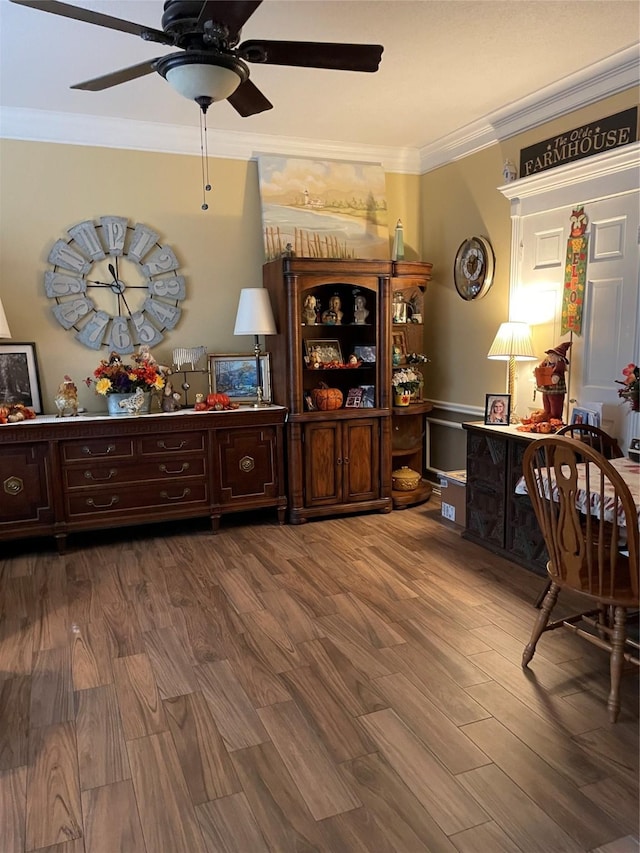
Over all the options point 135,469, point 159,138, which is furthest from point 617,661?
point 159,138

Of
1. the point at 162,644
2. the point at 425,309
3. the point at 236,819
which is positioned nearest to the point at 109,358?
the point at 162,644

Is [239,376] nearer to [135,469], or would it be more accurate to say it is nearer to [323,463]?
[323,463]

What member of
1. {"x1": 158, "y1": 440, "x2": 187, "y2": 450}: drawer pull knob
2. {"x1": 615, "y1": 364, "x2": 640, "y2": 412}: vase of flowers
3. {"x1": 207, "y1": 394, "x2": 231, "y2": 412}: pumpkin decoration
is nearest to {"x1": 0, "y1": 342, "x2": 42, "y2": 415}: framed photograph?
{"x1": 158, "y1": 440, "x2": 187, "y2": 450}: drawer pull knob

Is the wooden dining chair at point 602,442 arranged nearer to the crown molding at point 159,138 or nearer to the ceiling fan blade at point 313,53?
the ceiling fan blade at point 313,53

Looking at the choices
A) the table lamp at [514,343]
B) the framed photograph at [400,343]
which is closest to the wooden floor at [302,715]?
the table lamp at [514,343]

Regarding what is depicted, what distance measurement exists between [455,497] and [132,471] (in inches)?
86.1

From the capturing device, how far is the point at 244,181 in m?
4.56

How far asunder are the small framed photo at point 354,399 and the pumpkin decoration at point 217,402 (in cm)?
91

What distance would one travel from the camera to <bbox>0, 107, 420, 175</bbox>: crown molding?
3.99 m

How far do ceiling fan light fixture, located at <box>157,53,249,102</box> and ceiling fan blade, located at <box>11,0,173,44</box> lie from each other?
0.07 m

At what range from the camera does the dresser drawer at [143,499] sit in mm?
3912

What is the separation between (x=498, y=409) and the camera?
3.90m

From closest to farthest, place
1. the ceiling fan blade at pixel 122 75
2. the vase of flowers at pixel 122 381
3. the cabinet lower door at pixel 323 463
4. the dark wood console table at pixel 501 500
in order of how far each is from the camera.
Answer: the ceiling fan blade at pixel 122 75
the dark wood console table at pixel 501 500
the vase of flowers at pixel 122 381
the cabinet lower door at pixel 323 463

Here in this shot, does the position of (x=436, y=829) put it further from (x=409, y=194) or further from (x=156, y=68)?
(x=409, y=194)
